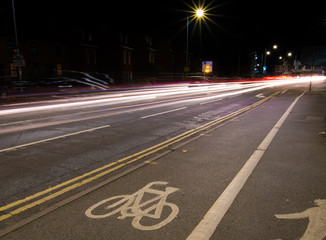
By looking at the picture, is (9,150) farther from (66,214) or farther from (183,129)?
(183,129)

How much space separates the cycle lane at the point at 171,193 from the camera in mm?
3430

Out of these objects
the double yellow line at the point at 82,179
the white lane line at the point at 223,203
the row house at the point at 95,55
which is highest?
the row house at the point at 95,55

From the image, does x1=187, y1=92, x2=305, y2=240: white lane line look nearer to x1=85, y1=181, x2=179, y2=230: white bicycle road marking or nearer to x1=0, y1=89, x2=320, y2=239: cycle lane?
x1=0, y1=89, x2=320, y2=239: cycle lane

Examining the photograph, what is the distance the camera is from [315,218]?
3732 mm

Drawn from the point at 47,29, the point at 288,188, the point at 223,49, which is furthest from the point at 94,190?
the point at 223,49

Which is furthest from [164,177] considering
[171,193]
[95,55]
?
[95,55]

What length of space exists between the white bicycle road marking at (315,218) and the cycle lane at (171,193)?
121cm

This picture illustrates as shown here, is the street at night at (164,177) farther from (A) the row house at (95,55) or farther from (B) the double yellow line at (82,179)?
(A) the row house at (95,55)

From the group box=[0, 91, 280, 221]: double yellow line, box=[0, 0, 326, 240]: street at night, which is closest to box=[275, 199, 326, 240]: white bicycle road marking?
box=[0, 0, 326, 240]: street at night

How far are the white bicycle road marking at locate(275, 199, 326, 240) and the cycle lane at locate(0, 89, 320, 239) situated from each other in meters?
1.21

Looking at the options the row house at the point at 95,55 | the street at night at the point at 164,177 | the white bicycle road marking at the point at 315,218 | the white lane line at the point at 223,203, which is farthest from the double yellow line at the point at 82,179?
the row house at the point at 95,55

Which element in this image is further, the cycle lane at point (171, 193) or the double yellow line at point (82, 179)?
the double yellow line at point (82, 179)

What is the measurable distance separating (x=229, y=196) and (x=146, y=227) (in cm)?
158

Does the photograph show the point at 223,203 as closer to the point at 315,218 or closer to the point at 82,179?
the point at 315,218
